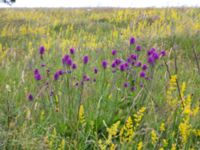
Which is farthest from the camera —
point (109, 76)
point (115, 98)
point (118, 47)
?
point (118, 47)

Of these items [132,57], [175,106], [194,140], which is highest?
[132,57]

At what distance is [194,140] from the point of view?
220 centimetres

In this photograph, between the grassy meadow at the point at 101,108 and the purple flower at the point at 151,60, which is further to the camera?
the purple flower at the point at 151,60

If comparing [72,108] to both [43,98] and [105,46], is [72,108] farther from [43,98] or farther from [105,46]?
[105,46]

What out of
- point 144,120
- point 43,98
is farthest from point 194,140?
point 43,98

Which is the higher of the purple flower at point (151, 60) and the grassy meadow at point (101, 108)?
the purple flower at point (151, 60)

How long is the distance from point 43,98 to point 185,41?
344 cm

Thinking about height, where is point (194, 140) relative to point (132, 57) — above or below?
below

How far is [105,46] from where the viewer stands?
17.0 ft

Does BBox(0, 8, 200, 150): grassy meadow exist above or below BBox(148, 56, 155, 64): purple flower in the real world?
below

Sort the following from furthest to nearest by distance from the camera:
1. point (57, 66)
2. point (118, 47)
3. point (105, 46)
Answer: point (105, 46) < point (118, 47) < point (57, 66)

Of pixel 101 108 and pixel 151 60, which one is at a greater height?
pixel 151 60

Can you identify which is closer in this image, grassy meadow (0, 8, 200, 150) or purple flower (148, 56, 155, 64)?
grassy meadow (0, 8, 200, 150)

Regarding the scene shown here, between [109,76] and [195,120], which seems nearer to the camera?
[195,120]
